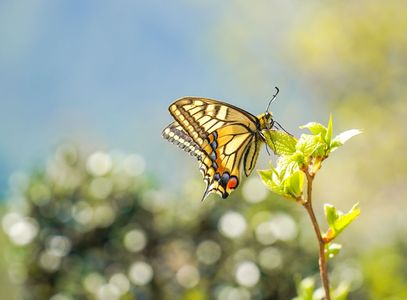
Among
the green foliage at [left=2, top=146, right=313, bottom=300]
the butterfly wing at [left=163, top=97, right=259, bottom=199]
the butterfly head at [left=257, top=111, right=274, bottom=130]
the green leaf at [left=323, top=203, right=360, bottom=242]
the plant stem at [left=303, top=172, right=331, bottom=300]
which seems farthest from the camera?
the green foliage at [left=2, top=146, right=313, bottom=300]

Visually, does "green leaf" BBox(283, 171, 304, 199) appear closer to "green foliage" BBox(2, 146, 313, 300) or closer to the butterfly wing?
the butterfly wing

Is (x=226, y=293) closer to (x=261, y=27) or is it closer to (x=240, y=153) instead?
(x=240, y=153)

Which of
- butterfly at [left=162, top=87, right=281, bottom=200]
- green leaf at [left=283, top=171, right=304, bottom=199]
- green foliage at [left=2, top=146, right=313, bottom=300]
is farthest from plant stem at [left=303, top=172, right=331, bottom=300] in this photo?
green foliage at [left=2, top=146, right=313, bottom=300]

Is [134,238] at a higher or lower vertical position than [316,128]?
higher

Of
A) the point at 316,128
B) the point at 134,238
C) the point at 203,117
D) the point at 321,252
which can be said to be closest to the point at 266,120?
the point at 203,117

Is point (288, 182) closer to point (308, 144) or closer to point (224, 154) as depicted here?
point (308, 144)

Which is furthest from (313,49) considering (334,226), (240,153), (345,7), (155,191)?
(334,226)

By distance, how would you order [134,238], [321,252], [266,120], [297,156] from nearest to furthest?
[321,252]
[297,156]
[266,120]
[134,238]
